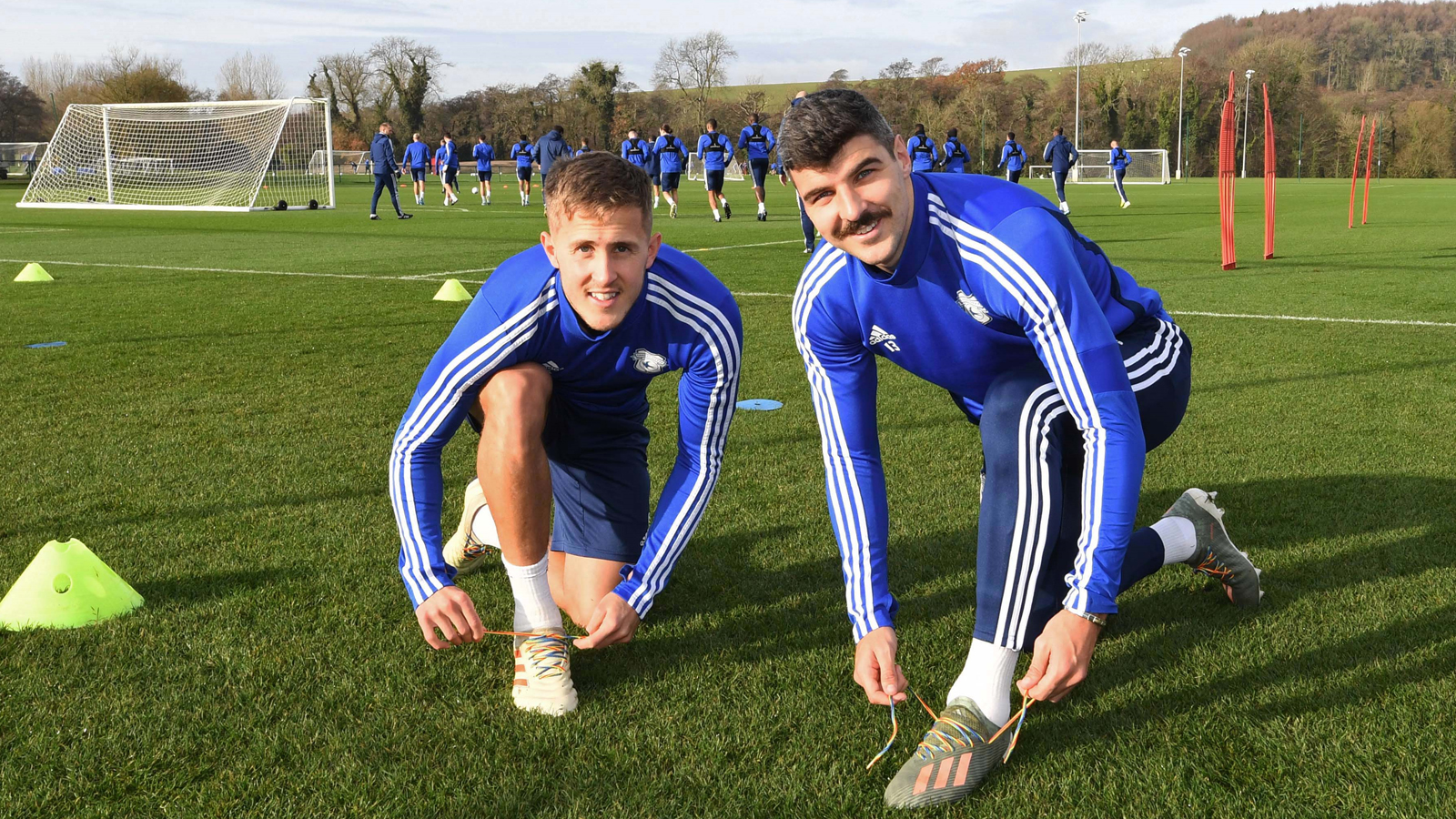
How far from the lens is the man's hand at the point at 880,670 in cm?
239

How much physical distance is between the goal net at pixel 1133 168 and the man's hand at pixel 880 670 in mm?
50790

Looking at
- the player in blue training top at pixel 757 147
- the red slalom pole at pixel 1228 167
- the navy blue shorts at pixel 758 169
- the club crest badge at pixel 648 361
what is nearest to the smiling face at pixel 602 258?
the club crest badge at pixel 648 361

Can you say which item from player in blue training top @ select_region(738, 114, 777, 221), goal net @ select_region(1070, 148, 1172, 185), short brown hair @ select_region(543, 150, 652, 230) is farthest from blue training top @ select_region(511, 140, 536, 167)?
short brown hair @ select_region(543, 150, 652, 230)

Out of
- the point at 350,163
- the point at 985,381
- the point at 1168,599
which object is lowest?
the point at 1168,599

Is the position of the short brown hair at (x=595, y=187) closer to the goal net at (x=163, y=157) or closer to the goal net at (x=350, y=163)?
the goal net at (x=163, y=157)

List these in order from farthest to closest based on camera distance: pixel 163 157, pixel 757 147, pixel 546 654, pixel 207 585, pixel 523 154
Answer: pixel 523 154 → pixel 163 157 → pixel 757 147 → pixel 207 585 → pixel 546 654

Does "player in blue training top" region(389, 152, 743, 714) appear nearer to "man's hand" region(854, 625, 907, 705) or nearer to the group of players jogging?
the group of players jogging

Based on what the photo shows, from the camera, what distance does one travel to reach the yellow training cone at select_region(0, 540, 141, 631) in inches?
121

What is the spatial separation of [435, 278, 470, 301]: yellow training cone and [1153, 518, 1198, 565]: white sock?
7.86m

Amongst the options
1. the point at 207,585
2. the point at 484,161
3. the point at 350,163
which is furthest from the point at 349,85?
the point at 207,585

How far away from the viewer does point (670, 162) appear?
24.9m

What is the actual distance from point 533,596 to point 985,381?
1.21 m

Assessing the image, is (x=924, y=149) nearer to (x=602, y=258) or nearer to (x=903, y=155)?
(x=602, y=258)

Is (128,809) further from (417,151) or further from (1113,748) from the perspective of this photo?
(417,151)
